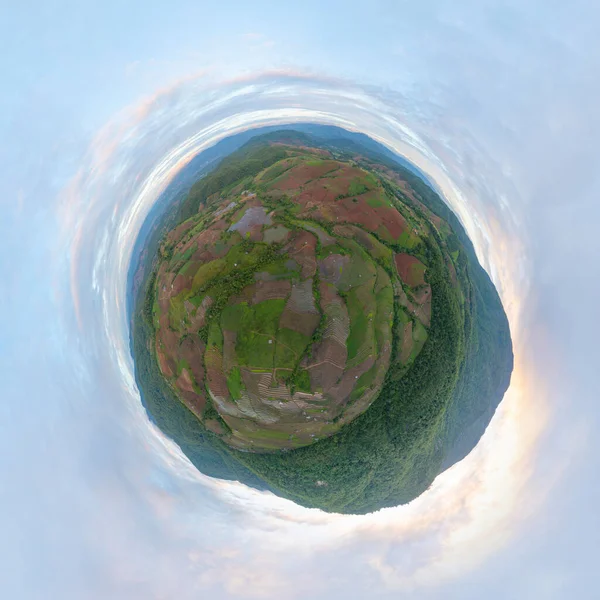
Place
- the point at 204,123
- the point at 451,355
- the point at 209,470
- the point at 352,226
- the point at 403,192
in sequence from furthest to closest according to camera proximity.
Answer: the point at 204,123, the point at 209,470, the point at 403,192, the point at 451,355, the point at 352,226

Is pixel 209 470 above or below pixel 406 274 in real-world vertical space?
below

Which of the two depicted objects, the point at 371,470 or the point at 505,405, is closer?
the point at 371,470

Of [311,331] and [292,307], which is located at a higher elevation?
[292,307]

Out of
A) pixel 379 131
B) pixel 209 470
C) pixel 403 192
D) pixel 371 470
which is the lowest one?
pixel 371 470

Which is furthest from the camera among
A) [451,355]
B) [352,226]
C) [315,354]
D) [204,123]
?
[204,123]

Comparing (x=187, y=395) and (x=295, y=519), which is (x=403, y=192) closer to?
(x=187, y=395)

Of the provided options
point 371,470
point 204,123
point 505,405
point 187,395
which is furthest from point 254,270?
point 505,405

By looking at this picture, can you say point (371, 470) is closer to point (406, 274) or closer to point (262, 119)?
point (406, 274)
